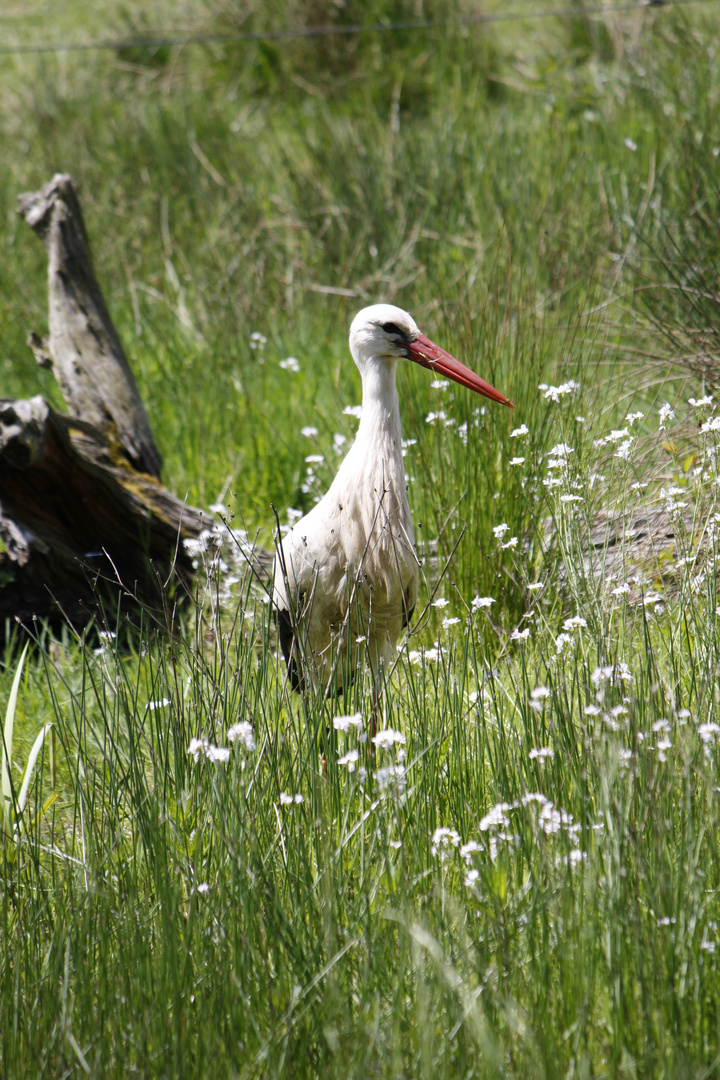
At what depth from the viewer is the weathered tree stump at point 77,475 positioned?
3.61 m

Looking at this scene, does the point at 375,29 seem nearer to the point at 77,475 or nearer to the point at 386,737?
the point at 77,475

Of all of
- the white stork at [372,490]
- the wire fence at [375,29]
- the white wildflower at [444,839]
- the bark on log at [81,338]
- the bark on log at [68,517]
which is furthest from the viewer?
the wire fence at [375,29]

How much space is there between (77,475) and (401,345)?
155 centimetres

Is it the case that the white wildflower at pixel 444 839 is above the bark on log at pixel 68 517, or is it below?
below

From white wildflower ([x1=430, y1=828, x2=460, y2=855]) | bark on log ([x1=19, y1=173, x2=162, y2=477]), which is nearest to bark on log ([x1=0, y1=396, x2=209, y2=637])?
bark on log ([x1=19, y1=173, x2=162, y2=477])

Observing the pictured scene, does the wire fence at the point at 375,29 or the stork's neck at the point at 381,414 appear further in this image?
the wire fence at the point at 375,29

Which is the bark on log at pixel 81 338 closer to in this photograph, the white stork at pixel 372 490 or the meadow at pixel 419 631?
the meadow at pixel 419 631

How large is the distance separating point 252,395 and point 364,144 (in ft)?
9.36

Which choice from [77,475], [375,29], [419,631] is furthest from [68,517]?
[375,29]

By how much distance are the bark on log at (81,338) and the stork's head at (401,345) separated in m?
1.76

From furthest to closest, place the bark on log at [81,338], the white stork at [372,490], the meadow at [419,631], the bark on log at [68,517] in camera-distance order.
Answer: the bark on log at [81,338] → the bark on log at [68,517] → the white stork at [372,490] → the meadow at [419,631]

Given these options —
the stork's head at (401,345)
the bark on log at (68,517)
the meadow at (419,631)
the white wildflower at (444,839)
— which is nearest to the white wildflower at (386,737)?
the meadow at (419,631)

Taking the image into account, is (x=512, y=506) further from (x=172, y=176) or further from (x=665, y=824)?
(x=172, y=176)

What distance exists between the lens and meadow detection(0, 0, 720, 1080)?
1.61m
